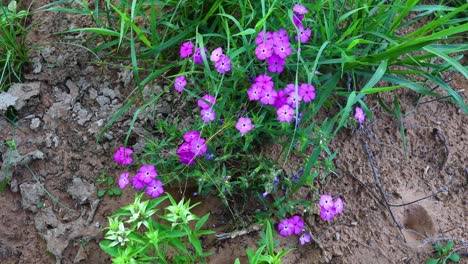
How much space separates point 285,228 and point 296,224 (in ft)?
0.18

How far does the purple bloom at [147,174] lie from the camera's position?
233 centimetres

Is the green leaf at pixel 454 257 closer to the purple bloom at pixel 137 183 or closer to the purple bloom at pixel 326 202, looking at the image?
the purple bloom at pixel 326 202

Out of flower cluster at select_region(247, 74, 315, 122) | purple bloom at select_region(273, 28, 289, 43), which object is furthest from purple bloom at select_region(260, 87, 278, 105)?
purple bloom at select_region(273, 28, 289, 43)

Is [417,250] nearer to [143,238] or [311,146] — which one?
[311,146]

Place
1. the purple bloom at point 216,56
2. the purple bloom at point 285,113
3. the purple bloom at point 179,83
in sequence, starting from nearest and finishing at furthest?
the purple bloom at point 285,113 → the purple bloom at point 216,56 → the purple bloom at point 179,83

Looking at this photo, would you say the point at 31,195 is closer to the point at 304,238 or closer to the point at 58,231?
the point at 58,231

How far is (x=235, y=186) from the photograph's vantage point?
2.49m

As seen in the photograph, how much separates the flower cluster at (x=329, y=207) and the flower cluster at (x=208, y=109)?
64 cm

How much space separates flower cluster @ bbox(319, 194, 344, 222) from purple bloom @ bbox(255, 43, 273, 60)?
2.33ft

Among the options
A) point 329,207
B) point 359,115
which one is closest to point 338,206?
point 329,207

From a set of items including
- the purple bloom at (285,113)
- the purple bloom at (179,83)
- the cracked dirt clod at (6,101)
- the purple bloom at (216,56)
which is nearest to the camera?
the purple bloom at (285,113)

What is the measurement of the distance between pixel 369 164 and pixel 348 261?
0.51m

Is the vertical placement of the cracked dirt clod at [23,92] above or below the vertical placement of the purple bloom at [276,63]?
below

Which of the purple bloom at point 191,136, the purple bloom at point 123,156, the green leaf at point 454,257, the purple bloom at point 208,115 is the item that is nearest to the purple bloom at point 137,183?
the purple bloom at point 123,156
